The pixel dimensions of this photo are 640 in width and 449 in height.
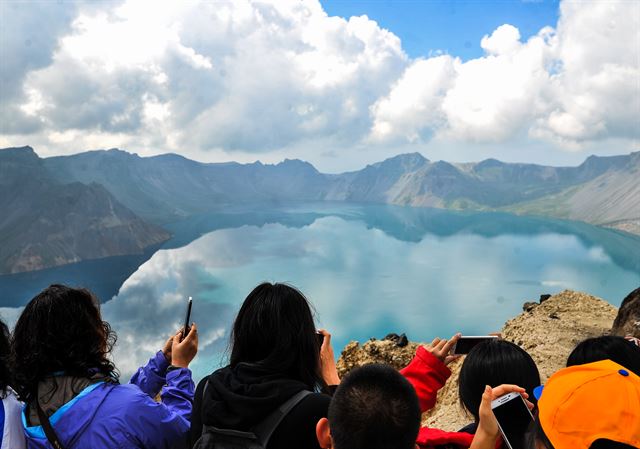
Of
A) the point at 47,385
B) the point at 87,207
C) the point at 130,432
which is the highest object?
the point at 87,207

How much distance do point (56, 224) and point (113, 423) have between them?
154952mm

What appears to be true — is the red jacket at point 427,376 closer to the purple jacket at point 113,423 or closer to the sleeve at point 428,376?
the sleeve at point 428,376

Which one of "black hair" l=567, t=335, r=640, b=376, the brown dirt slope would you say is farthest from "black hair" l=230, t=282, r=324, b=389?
the brown dirt slope

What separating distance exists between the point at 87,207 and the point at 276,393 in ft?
540

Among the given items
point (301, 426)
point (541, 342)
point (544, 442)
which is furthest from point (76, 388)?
point (541, 342)

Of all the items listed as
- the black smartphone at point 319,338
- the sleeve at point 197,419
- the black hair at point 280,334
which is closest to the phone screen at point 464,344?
the black smartphone at point 319,338

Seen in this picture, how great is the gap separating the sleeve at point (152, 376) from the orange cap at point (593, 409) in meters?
2.29

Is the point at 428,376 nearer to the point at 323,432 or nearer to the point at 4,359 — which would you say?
the point at 323,432

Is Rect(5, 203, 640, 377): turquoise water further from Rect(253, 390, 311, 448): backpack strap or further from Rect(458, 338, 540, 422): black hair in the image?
Rect(253, 390, 311, 448): backpack strap

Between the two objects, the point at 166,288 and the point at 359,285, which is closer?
the point at 359,285

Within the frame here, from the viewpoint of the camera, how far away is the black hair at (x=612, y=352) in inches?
116

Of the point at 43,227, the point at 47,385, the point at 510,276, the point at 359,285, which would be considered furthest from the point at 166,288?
the point at 47,385

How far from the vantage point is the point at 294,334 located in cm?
238

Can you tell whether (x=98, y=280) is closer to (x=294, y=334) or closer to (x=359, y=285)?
(x=359, y=285)
